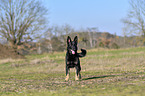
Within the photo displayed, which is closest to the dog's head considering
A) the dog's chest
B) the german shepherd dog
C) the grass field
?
the german shepherd dog

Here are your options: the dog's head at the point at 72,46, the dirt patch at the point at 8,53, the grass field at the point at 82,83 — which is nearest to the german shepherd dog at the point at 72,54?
the dog's head at the point at 72,46

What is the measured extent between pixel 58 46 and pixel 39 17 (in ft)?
84.1

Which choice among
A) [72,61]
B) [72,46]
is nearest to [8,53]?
[72,61]

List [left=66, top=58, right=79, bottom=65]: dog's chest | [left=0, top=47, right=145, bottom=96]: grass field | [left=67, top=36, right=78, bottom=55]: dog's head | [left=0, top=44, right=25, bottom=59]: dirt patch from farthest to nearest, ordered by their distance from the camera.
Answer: [left=0, top=44, right=25, bottom=59]: dirt patch
[left=66, top=58, right=79, bottom=65]: dog's chest
[left=67, top=36, right=78, bottom=55]: dog's head
[left=0, top=47, right=145, bottom=96]: grass field

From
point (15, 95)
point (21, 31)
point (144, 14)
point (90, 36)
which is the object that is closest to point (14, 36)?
point (21, 31)

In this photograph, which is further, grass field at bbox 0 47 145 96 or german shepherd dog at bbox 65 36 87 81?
german shepherd dog at bbox 65 36 87 81

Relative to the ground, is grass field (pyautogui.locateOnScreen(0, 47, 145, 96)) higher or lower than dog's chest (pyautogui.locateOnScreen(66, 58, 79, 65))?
lower

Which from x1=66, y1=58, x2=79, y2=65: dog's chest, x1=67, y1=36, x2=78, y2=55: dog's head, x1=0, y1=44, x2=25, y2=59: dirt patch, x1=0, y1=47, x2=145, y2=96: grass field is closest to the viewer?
x1=0, y1=47, x2=145, y2=96: grass field

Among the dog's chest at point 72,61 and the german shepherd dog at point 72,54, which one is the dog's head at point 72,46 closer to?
the german shepherd dog at point 72,54

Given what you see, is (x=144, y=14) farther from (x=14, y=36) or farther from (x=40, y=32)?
(x=14, y=36)

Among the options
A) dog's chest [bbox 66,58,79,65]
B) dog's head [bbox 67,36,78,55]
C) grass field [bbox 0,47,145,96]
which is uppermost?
dog's head [bbox 67,36,78,55]

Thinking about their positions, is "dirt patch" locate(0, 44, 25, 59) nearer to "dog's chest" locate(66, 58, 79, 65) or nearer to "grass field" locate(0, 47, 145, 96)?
"grass field" locate(0, 47, 145, 96)

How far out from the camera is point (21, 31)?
40844mm

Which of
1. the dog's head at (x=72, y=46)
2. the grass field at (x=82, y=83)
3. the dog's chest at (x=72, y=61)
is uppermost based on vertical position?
the dog's head at (x=72, y=46)
